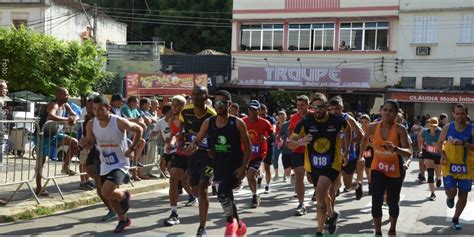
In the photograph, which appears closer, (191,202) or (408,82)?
(191,202)

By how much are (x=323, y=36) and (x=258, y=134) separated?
25.4 metres

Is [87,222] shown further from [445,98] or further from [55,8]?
[55,8]

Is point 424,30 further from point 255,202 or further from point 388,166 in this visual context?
point 388,166

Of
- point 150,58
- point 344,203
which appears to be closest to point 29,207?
point 344,203

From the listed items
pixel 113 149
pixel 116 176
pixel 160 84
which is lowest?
pixel 116 176

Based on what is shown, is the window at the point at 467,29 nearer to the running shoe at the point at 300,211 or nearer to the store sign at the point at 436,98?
the store sign at the point at 436,98

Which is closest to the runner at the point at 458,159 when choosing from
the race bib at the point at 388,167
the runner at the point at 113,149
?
the race bib at the point at 388,167

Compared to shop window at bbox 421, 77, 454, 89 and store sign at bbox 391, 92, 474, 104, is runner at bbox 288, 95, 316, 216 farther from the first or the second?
shop window at bbox 421, 77, 454, 89

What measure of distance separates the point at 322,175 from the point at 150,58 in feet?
107

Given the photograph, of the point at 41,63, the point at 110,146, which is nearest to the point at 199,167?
the point at 110,146

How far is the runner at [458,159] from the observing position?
821cm

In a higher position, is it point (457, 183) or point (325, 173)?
point (325, 173)

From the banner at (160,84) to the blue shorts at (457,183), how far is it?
2237 cm

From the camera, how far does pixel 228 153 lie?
260 inches
